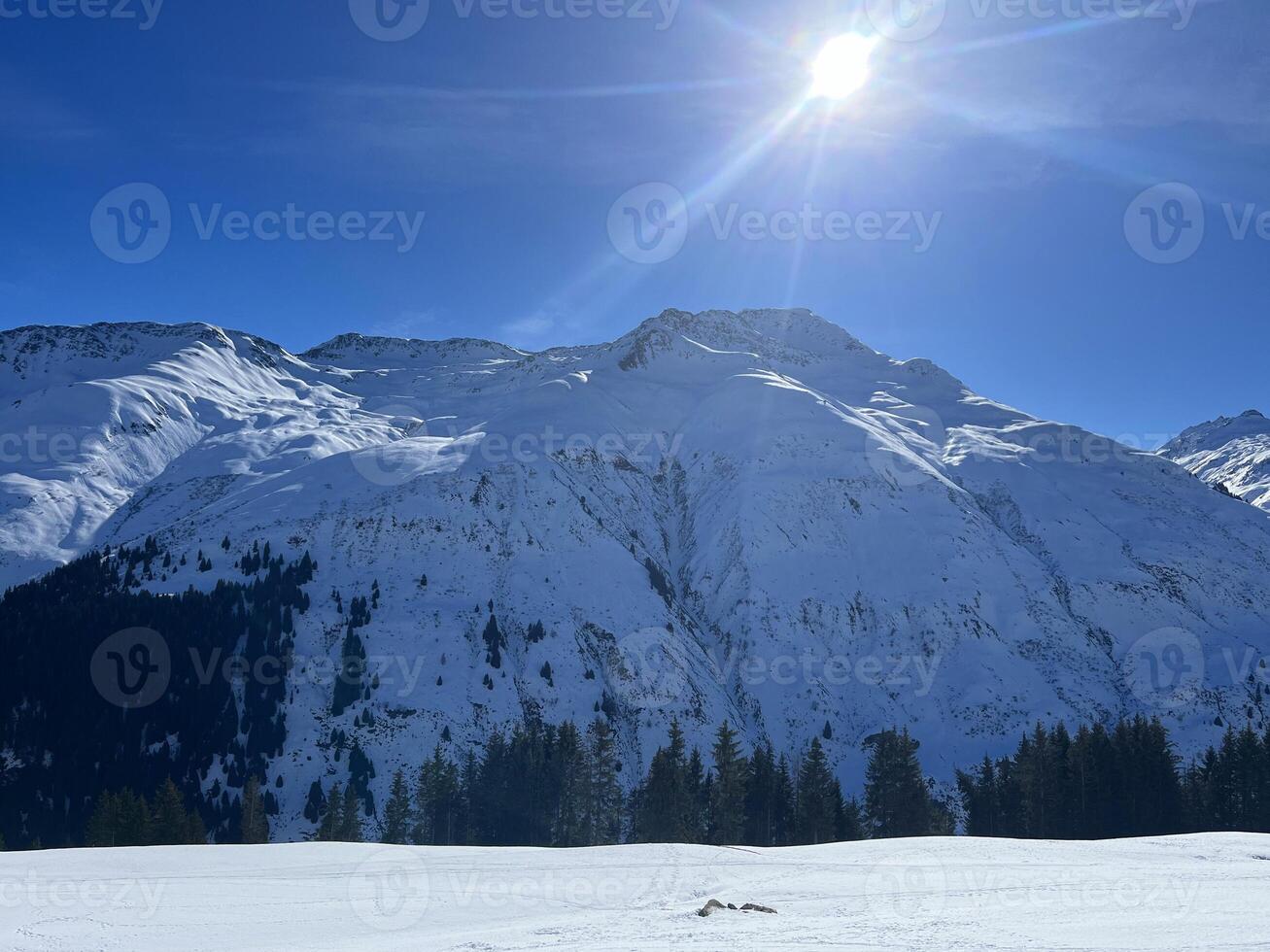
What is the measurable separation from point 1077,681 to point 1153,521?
50.5 metres

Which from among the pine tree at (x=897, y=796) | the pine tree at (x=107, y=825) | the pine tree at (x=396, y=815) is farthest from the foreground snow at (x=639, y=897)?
the pine tree at (x=396, y=815)

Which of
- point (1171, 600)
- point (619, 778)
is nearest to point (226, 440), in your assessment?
point (619, 778)

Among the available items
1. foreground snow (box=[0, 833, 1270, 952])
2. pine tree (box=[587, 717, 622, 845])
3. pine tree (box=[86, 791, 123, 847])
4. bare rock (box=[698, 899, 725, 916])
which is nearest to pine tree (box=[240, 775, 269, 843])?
pine tree (box=[86, 791, 123, 847])

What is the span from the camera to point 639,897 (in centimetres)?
2231

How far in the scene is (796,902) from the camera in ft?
68.2

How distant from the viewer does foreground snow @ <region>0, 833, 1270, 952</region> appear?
51.1ft

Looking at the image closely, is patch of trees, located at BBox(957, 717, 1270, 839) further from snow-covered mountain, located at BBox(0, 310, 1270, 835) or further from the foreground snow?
the foreground snow

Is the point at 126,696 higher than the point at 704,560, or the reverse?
the point at 704,560

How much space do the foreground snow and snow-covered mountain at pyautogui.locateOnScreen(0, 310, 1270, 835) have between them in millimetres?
51546

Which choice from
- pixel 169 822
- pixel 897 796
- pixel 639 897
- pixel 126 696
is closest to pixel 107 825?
pixel 169 822

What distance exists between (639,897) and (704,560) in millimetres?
98163

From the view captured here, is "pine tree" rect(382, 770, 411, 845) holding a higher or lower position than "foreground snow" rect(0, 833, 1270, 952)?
lower

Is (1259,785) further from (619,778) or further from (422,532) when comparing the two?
(422,532)

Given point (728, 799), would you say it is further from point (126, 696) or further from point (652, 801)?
point (126, 696)
